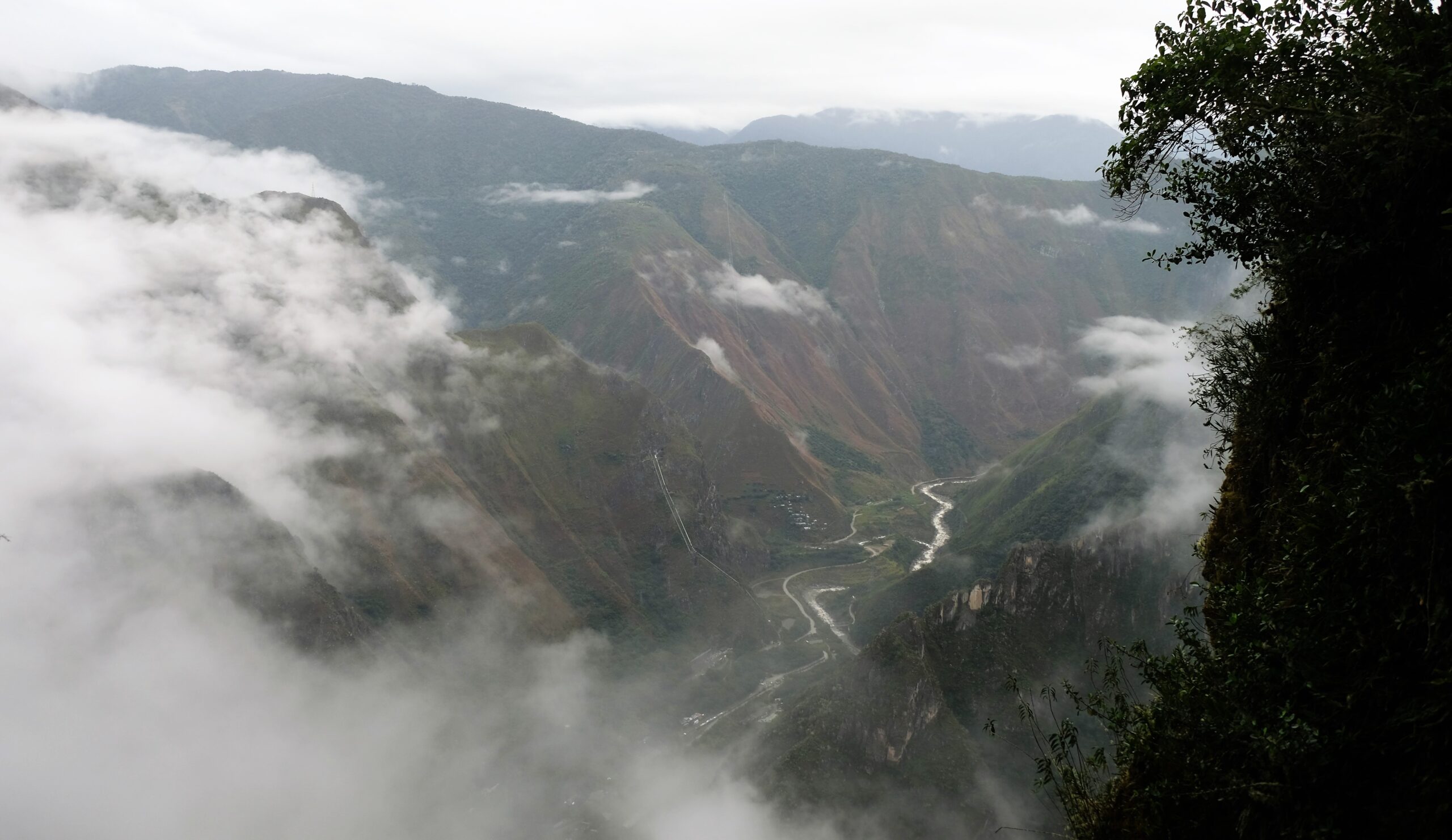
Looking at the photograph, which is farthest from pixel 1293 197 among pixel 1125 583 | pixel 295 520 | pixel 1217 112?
pixel 295 520

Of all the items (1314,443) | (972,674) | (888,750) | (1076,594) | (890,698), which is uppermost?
(1314,443)

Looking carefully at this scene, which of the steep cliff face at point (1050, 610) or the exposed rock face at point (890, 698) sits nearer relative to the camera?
the exposed rock face at point (890, 698)

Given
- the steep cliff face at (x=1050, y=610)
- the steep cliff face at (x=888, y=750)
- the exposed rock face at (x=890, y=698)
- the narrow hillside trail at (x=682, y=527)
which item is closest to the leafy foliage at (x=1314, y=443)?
the steep cliff face at (x=888, y=750)

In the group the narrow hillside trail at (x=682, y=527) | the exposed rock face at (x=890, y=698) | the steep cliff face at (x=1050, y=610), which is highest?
the steep cliff face at (x=1050, y=610)

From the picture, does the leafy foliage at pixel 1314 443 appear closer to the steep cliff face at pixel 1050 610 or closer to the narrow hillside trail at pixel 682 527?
the steep cliff face at pixel 1050 610

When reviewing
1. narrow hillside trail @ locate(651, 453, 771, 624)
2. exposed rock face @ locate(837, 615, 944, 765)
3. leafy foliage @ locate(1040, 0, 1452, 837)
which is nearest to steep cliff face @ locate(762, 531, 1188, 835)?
exposed rock face @ locate(837, 615, 944, 765)

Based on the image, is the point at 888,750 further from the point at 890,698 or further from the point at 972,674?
the point at 972,674

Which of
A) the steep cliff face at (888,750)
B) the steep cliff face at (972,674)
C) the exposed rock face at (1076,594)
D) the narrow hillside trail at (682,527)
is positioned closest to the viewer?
the steep cliff face at (888,750)

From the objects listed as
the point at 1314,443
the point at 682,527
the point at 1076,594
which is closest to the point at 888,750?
the point at 1076,594

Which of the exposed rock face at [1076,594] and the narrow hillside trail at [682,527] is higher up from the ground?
the exposed rock face at [1076,594]
